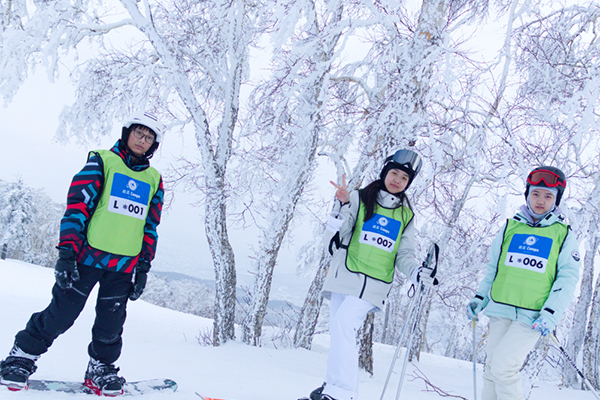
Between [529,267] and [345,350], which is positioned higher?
[529,267]

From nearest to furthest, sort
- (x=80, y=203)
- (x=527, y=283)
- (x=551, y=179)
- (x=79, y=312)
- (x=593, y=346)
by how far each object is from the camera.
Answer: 1. (x=80, y=203)
2. (x=79, y=312)
3. (x=527, y=283)
4. (x=551, y=179)
5. (x=593, y=346)

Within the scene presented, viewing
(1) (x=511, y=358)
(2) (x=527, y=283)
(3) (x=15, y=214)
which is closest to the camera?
(1) (x=511, y=358)

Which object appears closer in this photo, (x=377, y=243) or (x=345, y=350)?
(x=345, y=350)

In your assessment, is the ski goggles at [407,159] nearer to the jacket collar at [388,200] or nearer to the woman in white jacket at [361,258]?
the woman in white jacket at [361,258]

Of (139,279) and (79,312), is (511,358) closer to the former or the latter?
(139,279)

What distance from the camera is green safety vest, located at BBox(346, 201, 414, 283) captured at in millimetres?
2508

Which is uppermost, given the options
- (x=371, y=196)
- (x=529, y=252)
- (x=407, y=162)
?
(x=407, y=162)

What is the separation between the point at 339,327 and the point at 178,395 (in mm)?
1090

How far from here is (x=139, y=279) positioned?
8.11 feet

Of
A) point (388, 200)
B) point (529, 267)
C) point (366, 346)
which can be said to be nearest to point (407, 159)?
point (388, 200)

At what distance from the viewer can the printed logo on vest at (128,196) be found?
2.33 m

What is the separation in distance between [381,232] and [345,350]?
31.4 inches

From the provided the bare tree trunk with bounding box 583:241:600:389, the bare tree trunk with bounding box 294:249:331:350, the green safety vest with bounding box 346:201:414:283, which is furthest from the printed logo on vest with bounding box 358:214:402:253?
the bare tree trunk with bounding box 583:241:600:389

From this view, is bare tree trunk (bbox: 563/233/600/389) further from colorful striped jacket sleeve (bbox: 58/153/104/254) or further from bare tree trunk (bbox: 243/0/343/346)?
colorful striped jacket sleeve (bbox: 58/153/104/254)
